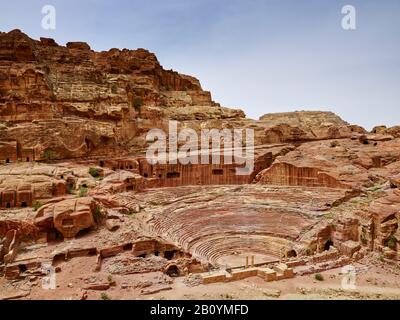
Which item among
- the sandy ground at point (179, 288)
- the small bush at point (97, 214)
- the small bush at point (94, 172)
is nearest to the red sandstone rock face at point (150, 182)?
the small bush at point (94, 172)

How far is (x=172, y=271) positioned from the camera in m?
17.5

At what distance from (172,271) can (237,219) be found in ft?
28.4

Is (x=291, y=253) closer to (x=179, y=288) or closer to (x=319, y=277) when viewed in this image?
(x=319, y=277)

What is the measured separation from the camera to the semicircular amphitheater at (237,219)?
21938mm

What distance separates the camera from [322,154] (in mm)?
32281

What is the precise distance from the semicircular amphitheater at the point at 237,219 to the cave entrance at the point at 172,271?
125 inches

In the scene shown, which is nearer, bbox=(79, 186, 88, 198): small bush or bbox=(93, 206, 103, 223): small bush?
bbox=(93, 206, 103, 223): small bush

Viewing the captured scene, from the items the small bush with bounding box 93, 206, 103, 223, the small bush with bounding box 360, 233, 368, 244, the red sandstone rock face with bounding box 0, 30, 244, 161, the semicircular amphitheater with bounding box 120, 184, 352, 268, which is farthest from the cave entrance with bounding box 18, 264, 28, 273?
the small bush with bounding box 360, 233, 368, 244

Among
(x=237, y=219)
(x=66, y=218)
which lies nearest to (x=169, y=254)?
(x=66, y=218)

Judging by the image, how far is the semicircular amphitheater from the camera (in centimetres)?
2194

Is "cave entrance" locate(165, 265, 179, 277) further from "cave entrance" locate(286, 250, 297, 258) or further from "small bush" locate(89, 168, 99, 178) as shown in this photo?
"small bush" locate(89, 168, 99, 178)

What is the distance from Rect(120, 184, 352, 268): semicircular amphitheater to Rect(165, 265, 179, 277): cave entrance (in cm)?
317

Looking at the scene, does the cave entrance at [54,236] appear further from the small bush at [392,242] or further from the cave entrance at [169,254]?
the small bush at [392,242]
